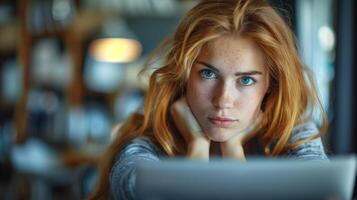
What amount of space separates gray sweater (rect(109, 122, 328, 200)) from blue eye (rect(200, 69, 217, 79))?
212 mm

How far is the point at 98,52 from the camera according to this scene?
20.6 ft

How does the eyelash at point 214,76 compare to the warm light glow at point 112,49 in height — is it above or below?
above

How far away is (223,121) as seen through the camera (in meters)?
1.36

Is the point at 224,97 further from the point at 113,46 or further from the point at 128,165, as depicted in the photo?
the point at 113,46

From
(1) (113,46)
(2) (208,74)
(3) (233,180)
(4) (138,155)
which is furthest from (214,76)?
(1) (113,46)

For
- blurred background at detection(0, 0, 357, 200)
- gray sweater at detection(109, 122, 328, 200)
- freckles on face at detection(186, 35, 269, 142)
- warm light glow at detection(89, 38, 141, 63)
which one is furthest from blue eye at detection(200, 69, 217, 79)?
warm light glow at detection(89, 38, 141, 63)

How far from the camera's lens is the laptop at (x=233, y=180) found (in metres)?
0.89

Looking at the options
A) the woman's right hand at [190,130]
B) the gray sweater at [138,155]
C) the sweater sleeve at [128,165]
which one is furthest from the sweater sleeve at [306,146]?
the sweater sleeve at [128,165]

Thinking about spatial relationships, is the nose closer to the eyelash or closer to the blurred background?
the eyelash

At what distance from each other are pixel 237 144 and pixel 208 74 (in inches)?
7.2

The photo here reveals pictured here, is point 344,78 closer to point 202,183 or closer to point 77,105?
point 202,183

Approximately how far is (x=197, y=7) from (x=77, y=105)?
4598 mm

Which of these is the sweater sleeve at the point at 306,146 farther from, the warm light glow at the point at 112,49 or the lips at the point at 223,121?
the warm light glow at the point at 112,49

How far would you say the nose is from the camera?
4.35 feet
